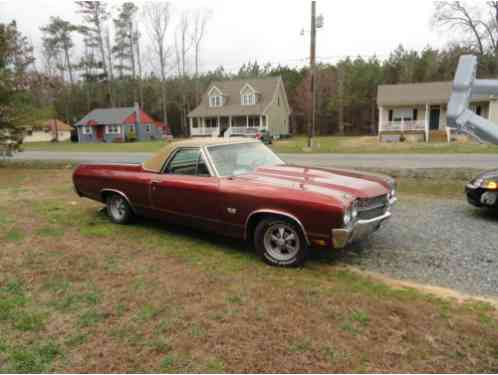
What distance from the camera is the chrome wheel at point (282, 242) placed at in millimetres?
4043

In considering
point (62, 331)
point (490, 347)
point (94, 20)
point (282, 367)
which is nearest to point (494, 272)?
point (490, 347)

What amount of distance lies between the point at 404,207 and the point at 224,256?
4381 millimetres

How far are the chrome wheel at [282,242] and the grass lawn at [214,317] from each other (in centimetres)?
20

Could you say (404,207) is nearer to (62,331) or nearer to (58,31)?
(62,331)

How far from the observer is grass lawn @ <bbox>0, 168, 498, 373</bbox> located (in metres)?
2.47

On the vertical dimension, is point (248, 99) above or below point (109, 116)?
above

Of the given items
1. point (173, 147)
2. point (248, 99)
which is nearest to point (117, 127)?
point (248, 99)

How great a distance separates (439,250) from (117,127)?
144 feet

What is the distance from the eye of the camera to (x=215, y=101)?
1671 inches

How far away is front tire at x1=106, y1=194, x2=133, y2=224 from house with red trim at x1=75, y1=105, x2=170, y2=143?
3769 cm

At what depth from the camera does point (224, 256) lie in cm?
452

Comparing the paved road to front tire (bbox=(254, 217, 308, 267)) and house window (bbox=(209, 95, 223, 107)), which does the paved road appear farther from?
house window (bbox=(209, 95, 223, 107))

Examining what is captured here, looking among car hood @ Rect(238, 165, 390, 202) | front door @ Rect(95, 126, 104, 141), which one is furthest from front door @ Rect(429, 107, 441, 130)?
front door @ Rect(95, 126, 104, 141)

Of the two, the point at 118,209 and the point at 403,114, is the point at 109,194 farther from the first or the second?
the point at 403,114
